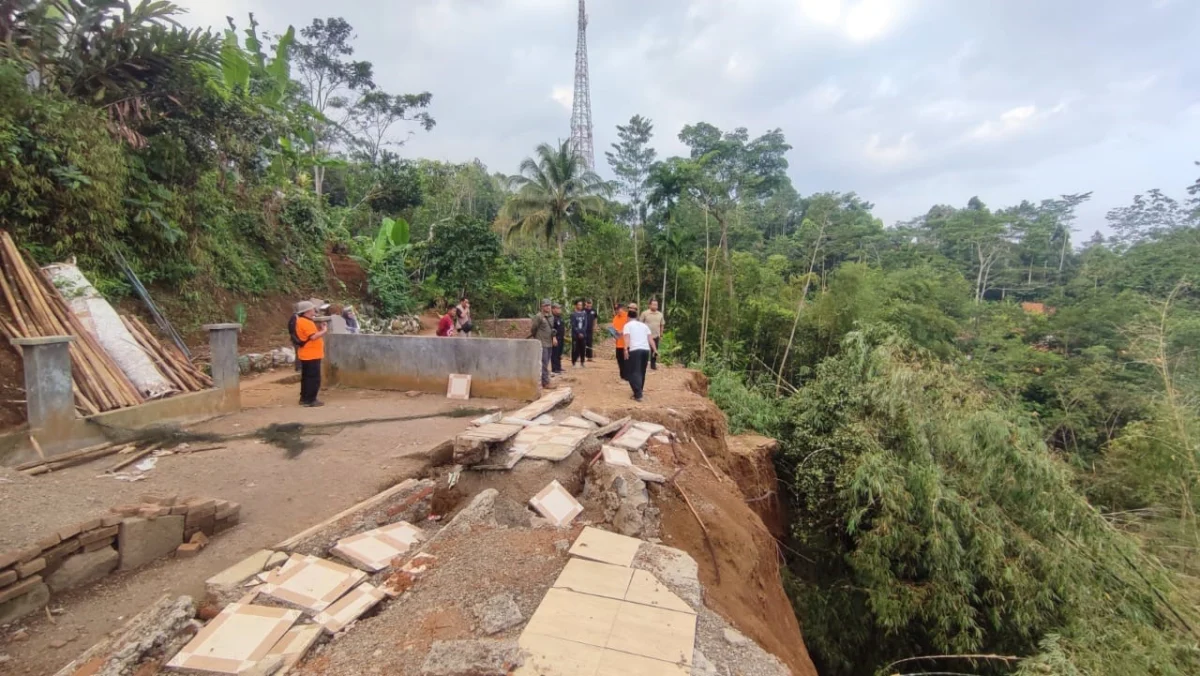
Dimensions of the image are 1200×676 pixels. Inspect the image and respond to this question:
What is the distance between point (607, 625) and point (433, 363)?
6110 mm

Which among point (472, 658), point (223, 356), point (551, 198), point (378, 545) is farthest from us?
point (551, 198)

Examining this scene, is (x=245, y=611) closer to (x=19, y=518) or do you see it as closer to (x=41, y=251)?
(x=19, y=518)

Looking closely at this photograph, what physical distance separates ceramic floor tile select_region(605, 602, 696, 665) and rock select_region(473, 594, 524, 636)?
524 millimetres

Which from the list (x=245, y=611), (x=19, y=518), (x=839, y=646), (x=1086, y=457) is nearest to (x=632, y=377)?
(x=839, y=646)

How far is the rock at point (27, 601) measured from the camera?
10.2 ft

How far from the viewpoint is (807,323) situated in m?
16.7

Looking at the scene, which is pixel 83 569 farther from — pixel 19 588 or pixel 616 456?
pixel 616 456

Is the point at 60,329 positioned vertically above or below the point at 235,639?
above

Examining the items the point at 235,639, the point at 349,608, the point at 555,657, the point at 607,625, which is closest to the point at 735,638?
the point at 607,625

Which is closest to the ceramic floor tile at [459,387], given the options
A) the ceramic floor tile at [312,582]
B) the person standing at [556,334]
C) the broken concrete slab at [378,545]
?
the person standing at [556,334]

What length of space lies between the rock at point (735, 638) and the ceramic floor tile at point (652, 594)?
0.22 meters

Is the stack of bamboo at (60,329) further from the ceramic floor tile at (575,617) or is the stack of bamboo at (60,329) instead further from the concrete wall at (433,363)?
the ceramic floor tile at (575,617)

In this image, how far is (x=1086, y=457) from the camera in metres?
17.4

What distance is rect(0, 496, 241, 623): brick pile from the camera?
315cm
